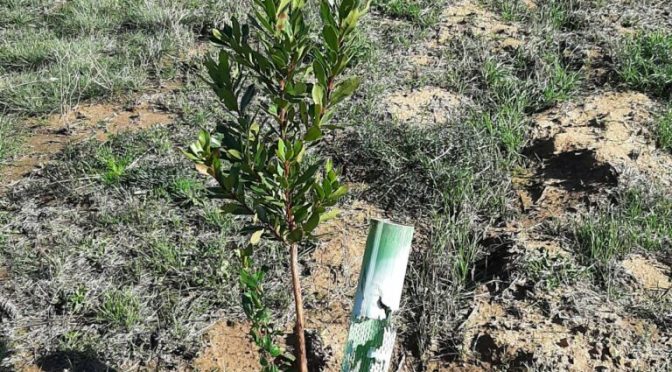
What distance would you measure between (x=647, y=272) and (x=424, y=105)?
68.2 inches

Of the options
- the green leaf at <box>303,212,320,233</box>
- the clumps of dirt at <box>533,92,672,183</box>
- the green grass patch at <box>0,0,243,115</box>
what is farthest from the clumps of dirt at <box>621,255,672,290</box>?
the green grass patch at <box>0,0,243,115</box>

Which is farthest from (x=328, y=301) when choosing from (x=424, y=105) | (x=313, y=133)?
(x=424, y=105)

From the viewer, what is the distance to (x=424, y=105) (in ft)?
14.2

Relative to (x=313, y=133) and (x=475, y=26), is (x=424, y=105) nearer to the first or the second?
(x=475, y=26)

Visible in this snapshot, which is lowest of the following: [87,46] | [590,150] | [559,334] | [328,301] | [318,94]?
[328,301]

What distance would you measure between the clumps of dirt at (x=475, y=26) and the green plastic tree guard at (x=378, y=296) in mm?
3163

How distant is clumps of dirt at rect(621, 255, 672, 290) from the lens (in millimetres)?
3031

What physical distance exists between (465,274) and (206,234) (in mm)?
1307

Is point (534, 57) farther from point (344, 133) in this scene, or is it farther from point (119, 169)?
point (119, 169)

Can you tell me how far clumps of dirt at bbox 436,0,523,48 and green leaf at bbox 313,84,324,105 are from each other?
3059 mm

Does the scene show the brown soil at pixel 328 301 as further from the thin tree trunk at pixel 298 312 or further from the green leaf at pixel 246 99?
the green leaf at pixel 246 99

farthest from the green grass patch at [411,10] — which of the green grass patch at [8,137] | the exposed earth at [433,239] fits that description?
the green grass patch at [8,137]

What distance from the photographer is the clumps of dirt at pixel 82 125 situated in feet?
14.0

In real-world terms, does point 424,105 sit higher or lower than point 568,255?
higher
